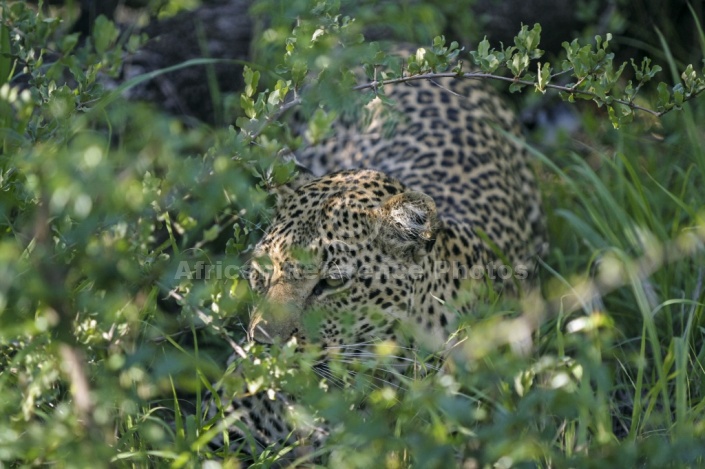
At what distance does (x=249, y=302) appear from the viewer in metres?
4.30

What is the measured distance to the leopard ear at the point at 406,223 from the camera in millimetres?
4453

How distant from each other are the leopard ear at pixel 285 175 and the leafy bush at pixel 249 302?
0.05 feet

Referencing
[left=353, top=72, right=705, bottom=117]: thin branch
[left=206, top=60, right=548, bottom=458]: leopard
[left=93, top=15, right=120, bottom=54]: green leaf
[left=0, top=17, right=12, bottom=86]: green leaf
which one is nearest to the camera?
[left=353, top=72, right=705, bottom=117]: thin branch

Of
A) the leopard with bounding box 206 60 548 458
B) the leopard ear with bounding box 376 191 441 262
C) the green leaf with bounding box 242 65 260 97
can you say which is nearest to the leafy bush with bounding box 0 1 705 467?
the green leaf with bounding box 242 65 260 97

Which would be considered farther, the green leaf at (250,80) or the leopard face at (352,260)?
the leopard face at (352,260)

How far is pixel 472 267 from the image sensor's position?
513 centimetres

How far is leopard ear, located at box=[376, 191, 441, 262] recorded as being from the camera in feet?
14.6

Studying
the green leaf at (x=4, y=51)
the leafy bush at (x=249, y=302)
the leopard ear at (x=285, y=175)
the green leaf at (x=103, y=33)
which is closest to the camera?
the leafy bush at (x=249, y=302)

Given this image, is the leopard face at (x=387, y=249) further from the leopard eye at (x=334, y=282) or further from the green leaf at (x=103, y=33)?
the green leaf at (x=103, y=33)

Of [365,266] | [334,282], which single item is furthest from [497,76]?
[334,282]

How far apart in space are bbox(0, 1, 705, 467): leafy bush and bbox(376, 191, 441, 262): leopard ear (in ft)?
1.64

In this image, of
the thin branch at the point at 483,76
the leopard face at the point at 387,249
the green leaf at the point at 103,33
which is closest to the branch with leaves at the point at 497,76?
the thin branch at the point at 483,76

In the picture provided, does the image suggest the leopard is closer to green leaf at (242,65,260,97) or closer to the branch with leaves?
the branch with leaves

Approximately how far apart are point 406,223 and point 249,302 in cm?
80
